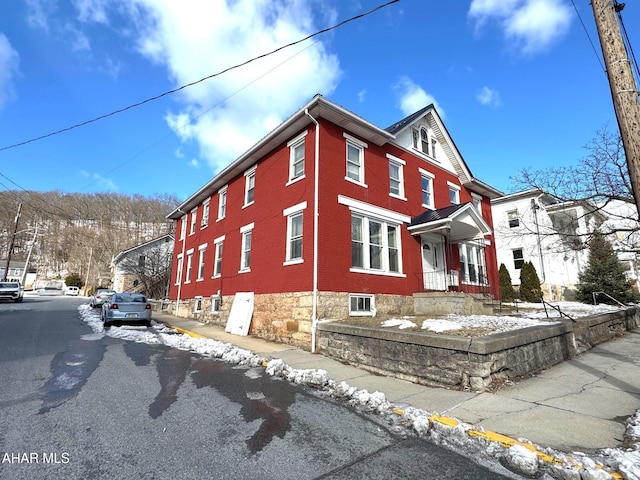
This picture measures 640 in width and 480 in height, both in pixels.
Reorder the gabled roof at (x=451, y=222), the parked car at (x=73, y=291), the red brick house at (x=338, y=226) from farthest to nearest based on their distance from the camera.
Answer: the parked car at (x=73, y=291), the gabled roof at (x=451, y=222), the red brick house at (x=338, y=226)

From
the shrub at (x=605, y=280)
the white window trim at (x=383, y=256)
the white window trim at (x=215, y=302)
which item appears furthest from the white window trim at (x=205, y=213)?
the shrub at (x=605, y=280)

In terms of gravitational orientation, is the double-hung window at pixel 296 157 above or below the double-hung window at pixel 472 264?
above

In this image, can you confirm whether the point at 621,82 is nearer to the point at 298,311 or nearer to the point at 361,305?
the point at 361,305

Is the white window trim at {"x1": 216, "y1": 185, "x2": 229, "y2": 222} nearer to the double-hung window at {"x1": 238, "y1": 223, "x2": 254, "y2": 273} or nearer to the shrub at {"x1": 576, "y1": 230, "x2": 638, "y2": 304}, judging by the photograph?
the double-hung window at {"x1": 238, "y1": 223, "x2": 254, "y2": 273}

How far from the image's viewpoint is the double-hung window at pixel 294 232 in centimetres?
1149

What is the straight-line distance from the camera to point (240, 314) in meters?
13.3

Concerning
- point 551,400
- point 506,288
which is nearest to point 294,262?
point 551,400

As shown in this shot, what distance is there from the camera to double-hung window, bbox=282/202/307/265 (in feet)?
37.7

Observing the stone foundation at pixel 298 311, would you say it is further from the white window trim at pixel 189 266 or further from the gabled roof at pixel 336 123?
the white window trim at pixel 189 266

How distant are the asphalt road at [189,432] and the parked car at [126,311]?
7.64 m

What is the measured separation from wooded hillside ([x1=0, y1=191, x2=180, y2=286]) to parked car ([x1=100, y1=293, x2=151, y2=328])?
24.0 meters

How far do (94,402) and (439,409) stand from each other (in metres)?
5.09

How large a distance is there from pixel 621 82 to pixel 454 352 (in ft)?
15.6

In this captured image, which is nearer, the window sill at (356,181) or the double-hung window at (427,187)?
the window sill at (356,181)
